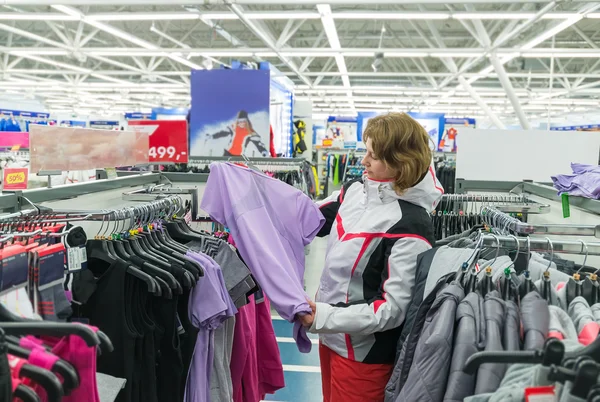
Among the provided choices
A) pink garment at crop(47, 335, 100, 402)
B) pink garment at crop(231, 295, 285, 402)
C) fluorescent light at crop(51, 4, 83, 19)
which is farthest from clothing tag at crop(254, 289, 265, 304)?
fluorescent light at crop(51, 4, 83, 19)

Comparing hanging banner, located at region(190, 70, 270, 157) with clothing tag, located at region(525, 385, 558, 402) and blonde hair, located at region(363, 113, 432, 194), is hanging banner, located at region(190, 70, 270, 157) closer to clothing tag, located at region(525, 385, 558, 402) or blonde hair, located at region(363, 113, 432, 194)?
blonde hair, located at region(363, 113, 432, 194)

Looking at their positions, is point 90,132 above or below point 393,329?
above

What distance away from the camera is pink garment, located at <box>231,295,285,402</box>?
248cm

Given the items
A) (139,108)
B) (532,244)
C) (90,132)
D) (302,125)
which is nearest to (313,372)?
(90,132)

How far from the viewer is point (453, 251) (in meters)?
1.77

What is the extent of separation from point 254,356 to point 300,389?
1.38 metres

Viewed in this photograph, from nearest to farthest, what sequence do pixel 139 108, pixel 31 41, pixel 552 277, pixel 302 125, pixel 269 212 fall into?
pixel 552 277, pixel 269 212, pixel 302 125, pixel 31 41, pixel 139 108

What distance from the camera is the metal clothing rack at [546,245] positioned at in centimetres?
164

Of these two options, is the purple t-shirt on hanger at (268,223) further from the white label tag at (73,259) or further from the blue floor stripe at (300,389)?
the blue floor stripe at (300,389)

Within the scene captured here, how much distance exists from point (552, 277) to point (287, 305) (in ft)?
2.95

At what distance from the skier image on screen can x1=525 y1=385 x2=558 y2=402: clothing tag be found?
8.30 meters

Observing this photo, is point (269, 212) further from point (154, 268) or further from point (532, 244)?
point (532, 244)

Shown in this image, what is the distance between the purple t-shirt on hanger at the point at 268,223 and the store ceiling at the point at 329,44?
5.37 metres

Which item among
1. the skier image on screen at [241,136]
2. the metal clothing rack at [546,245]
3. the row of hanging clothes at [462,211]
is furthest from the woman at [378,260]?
the skier image on screen at [241,136]
